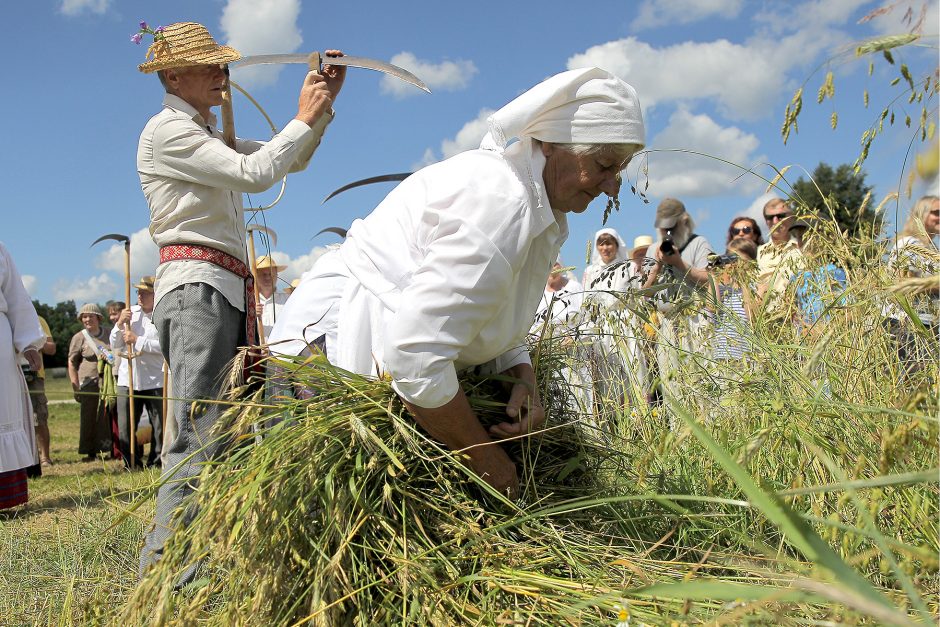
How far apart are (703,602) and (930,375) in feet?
3.27

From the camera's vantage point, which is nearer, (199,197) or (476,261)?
(476,261)

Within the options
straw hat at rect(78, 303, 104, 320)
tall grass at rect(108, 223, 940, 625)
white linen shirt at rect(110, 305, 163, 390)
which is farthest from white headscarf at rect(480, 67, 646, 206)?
straw hat at rect(78, 303, 104, 320)

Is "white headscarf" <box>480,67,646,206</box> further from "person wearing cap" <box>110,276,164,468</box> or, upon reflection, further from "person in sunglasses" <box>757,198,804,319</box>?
"person wearing cap" <box>110,276,164,468</box>

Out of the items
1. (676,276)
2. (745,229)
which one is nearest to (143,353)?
(745,229)

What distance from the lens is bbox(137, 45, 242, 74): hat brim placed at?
2.62 meters

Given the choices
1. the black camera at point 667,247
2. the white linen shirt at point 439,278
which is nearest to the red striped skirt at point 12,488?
the white linen shirt at point 439,278

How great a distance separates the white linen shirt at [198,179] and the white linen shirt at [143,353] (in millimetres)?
5226

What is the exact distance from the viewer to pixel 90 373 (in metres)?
9.01

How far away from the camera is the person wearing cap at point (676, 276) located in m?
2.71

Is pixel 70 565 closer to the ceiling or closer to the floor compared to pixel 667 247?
closer to the floor

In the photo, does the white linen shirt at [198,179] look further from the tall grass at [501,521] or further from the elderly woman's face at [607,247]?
the elderly woman's face at [607,247]

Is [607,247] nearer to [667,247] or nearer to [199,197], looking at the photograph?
[667,247]

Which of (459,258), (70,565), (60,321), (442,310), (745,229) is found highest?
(60,321)

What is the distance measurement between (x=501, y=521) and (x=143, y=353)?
6829mm
